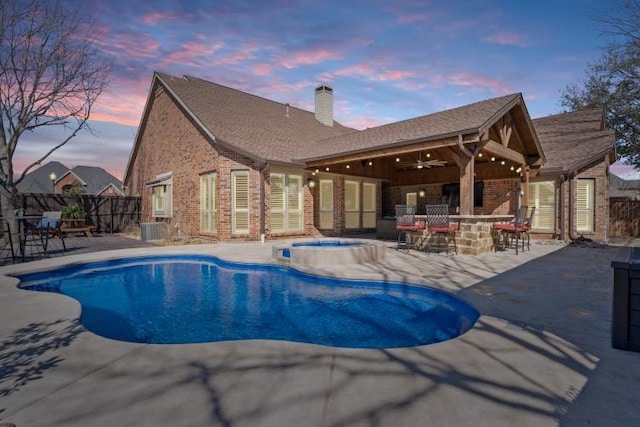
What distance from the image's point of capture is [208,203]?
44.2 ft

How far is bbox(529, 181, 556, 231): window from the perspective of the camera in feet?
42.2

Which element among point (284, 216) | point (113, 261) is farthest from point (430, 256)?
point (113, 261)

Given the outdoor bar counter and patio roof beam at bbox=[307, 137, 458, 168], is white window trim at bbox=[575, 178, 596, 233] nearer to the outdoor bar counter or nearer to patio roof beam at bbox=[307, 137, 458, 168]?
the outdoor bar counter

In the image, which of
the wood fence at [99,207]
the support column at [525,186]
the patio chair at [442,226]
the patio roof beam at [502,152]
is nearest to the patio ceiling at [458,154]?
the patio roof beam at [502,152]

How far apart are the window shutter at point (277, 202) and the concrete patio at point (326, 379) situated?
923cm

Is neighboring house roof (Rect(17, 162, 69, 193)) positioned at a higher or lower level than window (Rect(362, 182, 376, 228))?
higher

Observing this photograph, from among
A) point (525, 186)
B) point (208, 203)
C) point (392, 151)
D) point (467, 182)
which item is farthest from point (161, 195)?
point (525, 186)

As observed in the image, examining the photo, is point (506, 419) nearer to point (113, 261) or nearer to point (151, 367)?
point (151, 367)

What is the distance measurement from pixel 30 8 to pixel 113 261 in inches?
334

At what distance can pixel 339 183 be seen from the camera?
15.3 meters

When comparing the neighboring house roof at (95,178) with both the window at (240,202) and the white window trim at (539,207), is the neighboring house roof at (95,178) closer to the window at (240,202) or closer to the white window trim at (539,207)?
the window at (240,202)

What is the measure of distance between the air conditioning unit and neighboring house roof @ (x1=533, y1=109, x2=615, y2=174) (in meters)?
15.3

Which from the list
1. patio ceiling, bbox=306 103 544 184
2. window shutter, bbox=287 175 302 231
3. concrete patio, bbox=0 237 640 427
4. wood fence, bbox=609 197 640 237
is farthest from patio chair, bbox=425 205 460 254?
wood fence, bbox=609 197 640 237

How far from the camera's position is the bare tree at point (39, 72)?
10039mm
